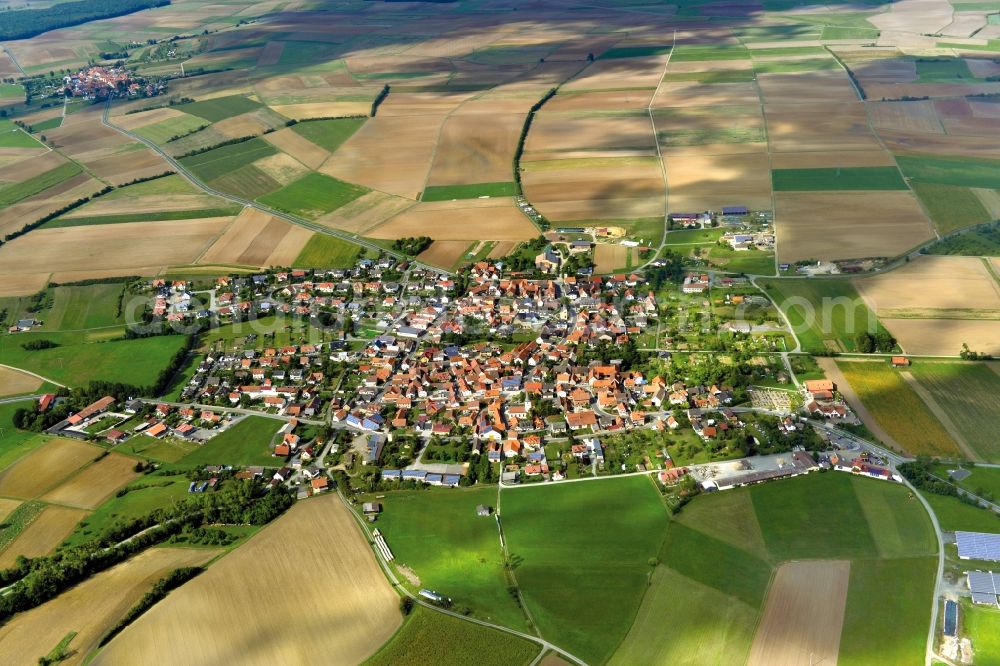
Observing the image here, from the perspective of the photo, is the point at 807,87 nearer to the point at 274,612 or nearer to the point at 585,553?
the point at 585,553

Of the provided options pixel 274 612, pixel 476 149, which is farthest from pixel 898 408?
pixel 476 149

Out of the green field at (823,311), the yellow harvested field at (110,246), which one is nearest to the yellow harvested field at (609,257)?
the green field at (823,311)

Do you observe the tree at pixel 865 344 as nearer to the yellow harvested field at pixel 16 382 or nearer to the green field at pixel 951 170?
the green field at pixel 951 170

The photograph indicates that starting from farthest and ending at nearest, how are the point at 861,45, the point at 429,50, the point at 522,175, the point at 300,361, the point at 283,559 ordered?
the point at 429,50 < the point at 861,45 < the point at 522,175 < the point at 300,361 < the point at 283,559

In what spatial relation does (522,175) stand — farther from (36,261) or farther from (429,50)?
(429,50)

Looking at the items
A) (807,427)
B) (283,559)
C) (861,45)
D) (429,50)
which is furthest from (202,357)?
(861,45)
